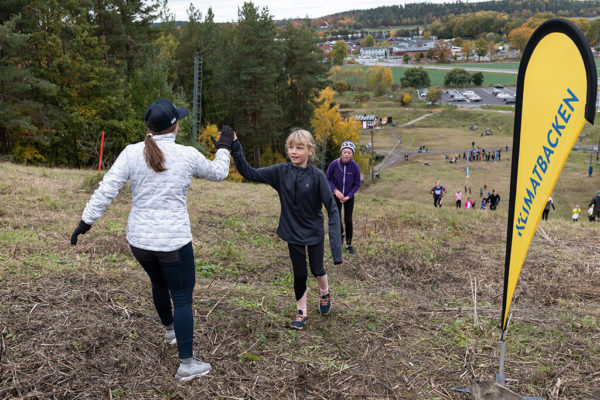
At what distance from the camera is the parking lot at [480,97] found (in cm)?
11145

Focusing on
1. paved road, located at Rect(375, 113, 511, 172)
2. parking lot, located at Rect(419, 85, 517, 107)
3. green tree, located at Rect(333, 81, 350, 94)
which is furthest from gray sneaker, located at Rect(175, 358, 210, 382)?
A: green tree, located at Rect(333, 81, 350, 94)

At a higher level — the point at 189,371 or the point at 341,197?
the point at 341,197

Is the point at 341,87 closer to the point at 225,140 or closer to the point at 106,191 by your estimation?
the point at 225,140

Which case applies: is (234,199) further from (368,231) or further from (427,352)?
(427,352)

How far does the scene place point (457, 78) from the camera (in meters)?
135

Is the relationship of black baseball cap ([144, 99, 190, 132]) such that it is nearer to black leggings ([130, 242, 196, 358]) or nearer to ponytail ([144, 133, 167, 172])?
ponytail ([144, 133, 167, 172])

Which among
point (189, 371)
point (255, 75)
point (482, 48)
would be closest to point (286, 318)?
point (189, 371)

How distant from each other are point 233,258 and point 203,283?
1426 mm

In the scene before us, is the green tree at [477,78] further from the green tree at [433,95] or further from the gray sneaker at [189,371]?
the gray sneaker at [189,371]

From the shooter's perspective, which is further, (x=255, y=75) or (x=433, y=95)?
(x=433, y=95)

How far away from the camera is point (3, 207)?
8.91 m

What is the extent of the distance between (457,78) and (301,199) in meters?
143

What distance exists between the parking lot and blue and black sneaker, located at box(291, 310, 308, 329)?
371 feet

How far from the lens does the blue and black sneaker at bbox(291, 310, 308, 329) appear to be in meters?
4.79
